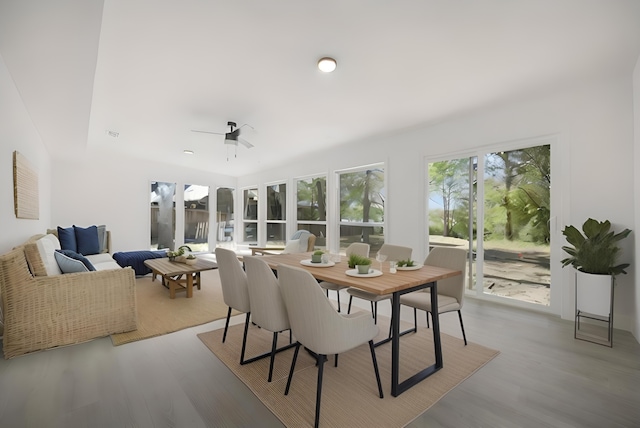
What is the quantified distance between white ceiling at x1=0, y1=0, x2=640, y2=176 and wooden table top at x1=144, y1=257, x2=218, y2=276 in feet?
7.00

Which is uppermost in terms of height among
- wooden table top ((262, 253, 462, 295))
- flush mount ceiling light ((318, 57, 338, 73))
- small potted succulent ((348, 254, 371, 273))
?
flush mount ceiling light ((318, 57, 338, 73))

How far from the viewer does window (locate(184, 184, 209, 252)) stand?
27.1ft

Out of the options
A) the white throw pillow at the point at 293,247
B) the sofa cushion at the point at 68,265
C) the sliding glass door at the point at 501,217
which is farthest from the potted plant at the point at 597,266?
the sofa cushion at the point at 68,265

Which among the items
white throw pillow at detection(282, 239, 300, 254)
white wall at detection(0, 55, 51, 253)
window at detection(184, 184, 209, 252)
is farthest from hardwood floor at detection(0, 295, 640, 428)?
window at detection(184, 184, 209, 252)

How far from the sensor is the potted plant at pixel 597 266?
274cm

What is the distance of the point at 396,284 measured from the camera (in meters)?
1.94

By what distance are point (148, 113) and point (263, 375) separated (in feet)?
14.2

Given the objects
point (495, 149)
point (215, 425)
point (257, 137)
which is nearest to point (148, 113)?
point (257, 137)

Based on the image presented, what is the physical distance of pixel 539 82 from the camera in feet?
10.5

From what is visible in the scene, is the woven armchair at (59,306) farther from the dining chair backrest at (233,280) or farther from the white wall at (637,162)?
the white wall at (637,162)

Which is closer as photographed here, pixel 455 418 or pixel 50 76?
pixel 455 418

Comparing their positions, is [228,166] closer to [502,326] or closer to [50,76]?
[50,76]

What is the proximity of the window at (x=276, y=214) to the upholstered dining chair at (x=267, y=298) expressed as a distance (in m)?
5.58

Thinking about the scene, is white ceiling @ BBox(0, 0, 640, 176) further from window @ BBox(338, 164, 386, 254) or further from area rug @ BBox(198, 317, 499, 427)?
area rug @ BBox(198, 317, 499, 427)
